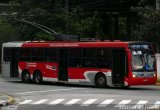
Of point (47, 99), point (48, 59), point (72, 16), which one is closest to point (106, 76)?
point (48, 59)

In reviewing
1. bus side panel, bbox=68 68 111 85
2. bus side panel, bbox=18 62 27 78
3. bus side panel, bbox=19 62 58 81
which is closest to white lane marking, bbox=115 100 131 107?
bus side panel, bbox=68 68 111 85

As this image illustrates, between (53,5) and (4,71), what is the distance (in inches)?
1073

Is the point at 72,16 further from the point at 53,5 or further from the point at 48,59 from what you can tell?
the point at 48,59

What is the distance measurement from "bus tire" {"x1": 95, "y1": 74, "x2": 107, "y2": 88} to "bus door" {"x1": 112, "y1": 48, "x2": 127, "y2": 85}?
2.56 ft

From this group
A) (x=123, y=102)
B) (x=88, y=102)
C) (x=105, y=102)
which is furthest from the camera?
(x=88, y=102)

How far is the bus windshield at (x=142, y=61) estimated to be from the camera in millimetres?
32219

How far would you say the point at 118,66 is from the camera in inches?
1291

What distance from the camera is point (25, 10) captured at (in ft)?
221

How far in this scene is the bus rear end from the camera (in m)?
32.0

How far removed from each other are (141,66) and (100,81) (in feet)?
9.11

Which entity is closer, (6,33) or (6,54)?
(6,54)

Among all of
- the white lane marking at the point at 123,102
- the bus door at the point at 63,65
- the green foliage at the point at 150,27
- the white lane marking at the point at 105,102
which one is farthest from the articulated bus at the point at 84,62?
the white lane marking at the point at 123,102

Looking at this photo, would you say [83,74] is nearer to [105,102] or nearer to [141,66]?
[141,66]

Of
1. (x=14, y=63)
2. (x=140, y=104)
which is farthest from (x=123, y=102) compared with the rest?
(x=14, y=63)
